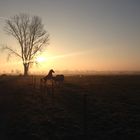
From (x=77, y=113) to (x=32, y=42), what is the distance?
194 feet

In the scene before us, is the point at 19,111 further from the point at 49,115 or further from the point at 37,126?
the point at 37,126

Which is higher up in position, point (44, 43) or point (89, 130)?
point (44, 43)

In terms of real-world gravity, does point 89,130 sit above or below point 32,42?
below

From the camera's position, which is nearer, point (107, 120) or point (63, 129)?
point (63, 129)

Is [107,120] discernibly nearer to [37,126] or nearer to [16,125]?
[37,126]

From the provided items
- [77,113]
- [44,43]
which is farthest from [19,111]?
[44,43]

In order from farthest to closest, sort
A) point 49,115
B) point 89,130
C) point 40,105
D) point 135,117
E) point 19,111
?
1. point 40,105
2. point 19,111
3. point 49,115
4. point 135,117
5. point 89,130

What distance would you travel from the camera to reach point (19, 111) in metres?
18.0

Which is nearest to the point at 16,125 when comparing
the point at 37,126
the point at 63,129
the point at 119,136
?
the point at 37,126

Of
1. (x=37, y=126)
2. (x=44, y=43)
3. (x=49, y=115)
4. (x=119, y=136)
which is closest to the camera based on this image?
(x=119, y=136)

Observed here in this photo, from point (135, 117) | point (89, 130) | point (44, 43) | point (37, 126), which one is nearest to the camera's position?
point (89, 130)

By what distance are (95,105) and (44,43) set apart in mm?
56238

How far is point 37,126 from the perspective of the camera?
45.1 feet

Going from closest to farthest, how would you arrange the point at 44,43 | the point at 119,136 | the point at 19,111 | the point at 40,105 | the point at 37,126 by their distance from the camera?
the point at 119,136 < the point at 37,126 < the point at 19,111 < the point at 40,105 < the point at 44,43
